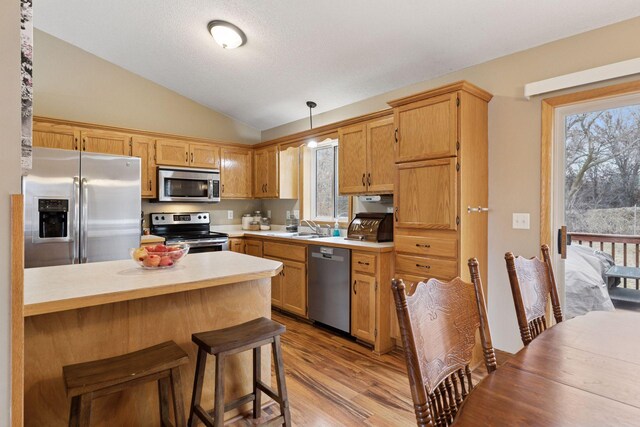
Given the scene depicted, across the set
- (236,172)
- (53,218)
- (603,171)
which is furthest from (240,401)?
(236,172)

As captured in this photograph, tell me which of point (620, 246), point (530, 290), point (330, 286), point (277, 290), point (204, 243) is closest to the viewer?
point (530, 290)

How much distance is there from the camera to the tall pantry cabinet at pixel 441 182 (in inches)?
98.7

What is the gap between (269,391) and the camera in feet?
6.17

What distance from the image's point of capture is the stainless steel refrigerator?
9.81 feet

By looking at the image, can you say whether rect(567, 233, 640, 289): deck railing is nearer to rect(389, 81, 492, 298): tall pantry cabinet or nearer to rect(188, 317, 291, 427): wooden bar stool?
rect(389, 81, 492, 298): tall pantry cabinet

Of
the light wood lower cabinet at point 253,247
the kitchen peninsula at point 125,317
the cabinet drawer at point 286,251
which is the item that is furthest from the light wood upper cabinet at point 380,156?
the light wood lower cabinet at point 253,247

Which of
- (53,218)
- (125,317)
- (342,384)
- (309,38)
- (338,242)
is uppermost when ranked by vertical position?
(309,38)

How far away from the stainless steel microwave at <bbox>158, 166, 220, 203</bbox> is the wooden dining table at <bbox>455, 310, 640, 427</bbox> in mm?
3978

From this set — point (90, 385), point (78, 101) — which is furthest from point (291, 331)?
point (78, 101)

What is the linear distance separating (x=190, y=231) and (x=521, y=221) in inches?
150

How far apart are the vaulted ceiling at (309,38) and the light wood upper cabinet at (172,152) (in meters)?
0.75

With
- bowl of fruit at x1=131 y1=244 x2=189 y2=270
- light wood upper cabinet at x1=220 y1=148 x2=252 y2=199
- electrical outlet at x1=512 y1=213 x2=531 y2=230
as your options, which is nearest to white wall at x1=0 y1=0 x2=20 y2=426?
bowl of fruit at x1=131 y1=244 x2=189 y2=270

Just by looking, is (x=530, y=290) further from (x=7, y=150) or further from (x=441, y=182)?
(x=7, y=150)

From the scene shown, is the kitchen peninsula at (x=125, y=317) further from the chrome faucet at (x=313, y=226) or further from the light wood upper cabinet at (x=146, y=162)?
the light wood upper cabinet at (x=146, y=162)
